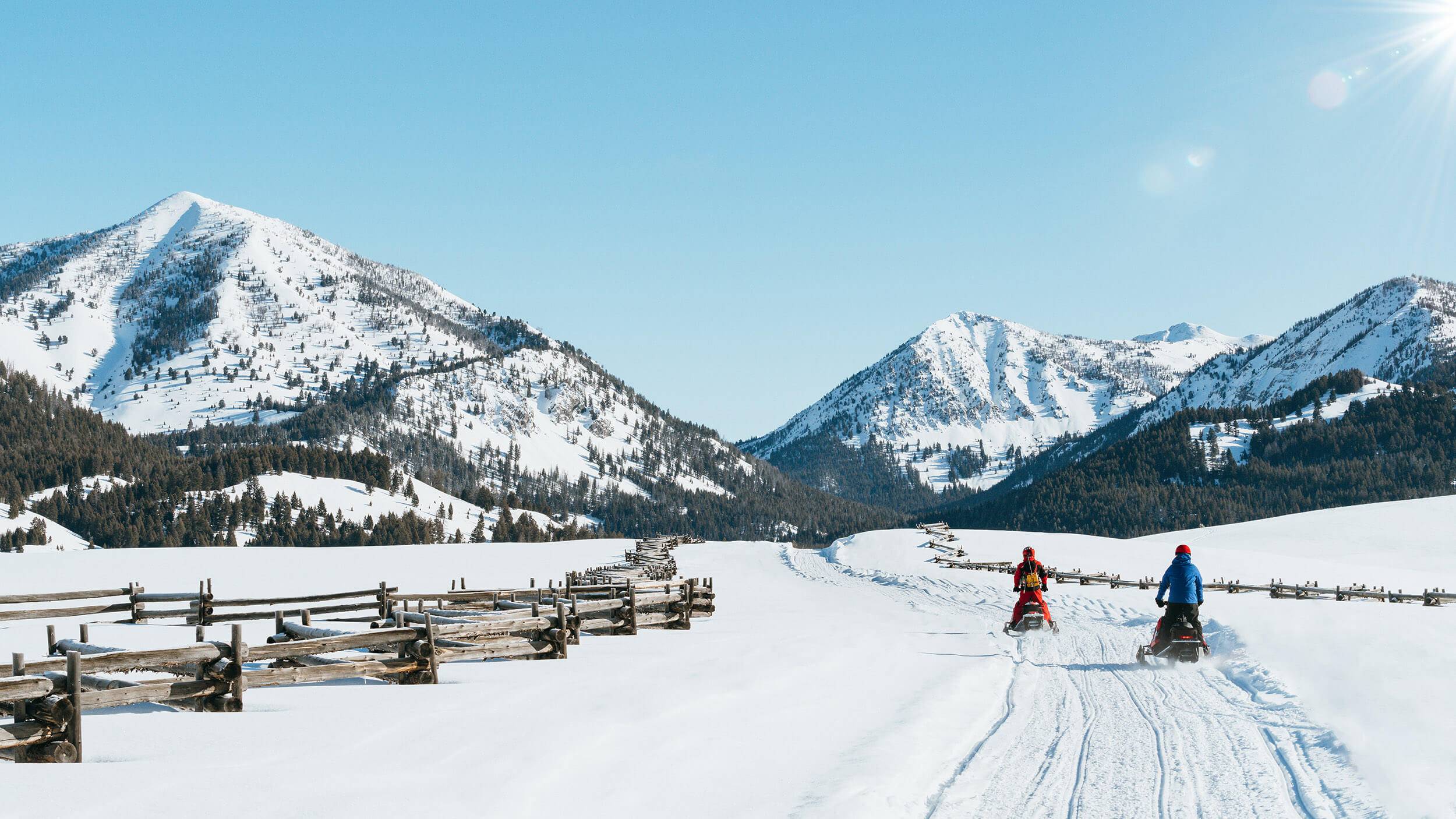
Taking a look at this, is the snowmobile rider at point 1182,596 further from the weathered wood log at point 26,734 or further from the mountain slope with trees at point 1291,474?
the mountain slope with trees at point 1291,474

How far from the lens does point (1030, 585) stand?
20219 mm

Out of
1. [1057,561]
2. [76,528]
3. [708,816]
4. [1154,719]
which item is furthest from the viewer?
[76,528]

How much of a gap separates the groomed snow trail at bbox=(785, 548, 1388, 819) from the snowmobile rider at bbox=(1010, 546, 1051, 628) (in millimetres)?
3317

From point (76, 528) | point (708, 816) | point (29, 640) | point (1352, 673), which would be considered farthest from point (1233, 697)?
point (76, 528)

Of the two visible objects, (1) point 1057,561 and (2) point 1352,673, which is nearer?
(2) point 1352,673

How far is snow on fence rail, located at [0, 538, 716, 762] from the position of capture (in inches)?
334

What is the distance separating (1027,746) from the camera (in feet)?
31.3

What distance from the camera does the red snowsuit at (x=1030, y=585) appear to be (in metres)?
20.0

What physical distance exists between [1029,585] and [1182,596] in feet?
15.8

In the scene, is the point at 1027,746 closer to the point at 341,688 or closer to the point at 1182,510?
the point at 341,688

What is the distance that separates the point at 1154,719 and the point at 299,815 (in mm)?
9629

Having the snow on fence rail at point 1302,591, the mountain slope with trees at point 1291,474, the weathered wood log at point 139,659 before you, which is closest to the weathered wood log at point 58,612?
the weathered wood log at point 139,659

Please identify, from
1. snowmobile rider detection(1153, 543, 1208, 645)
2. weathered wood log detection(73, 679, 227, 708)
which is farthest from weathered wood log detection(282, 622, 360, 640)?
snowmobile rider detection(1153, 543, 1208, 645)

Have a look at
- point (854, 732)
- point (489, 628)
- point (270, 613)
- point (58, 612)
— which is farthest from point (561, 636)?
point (58, 612)
